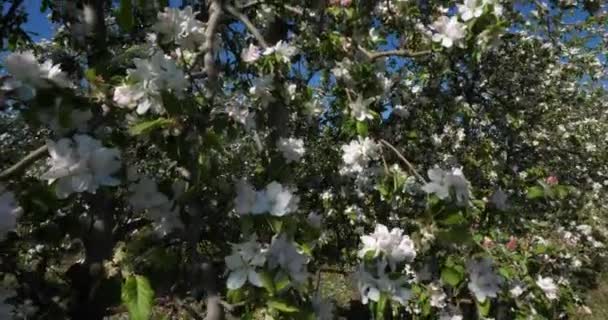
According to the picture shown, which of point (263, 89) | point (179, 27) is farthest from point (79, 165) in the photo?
point (263, 89)

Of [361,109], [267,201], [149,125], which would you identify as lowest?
[361,109]

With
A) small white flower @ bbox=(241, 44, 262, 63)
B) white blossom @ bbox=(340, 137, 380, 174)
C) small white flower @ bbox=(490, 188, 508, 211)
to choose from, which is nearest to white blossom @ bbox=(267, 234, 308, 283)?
small white flower @ bbox=(241, 44, 262, 63)

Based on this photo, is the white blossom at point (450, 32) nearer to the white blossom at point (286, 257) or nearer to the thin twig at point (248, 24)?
the thin twig at point (248, 24)

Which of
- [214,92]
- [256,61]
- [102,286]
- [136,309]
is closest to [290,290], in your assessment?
[136,309]

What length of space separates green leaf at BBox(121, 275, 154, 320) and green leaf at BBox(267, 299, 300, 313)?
0.29 metres

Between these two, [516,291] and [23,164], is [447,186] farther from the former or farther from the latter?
[23,164]

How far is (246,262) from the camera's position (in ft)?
5.16

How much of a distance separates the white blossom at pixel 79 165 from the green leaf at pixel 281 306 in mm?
470

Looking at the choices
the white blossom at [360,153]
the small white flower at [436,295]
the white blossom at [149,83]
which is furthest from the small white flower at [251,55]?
the small white flower at [436,295]

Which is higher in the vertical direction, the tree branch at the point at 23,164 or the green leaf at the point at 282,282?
the tree branch at the point at 23,164

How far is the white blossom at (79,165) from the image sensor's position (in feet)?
4.78

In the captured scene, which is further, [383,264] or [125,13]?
[383,264]

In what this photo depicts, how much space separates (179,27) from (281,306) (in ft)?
2.87

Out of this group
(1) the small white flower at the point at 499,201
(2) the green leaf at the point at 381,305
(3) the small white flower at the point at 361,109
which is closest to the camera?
(2) the green leaf at the point at 381,305
